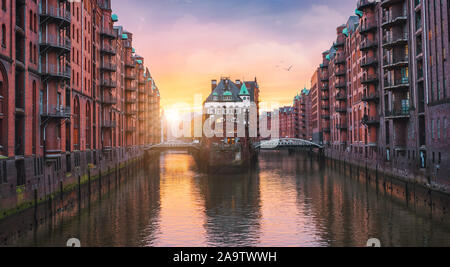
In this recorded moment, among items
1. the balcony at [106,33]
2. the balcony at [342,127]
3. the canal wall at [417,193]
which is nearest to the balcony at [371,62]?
the canal wall at [417,193]

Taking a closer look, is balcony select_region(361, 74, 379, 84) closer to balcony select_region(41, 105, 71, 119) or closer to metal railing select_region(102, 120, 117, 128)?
metal railing select_region(102, 120, 117, 128)

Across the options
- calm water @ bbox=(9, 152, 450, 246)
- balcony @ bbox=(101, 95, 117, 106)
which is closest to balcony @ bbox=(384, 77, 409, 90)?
calm water @ bbox=(9, 152, 450, 246)

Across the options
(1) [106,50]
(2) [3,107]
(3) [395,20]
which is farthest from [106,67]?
(3) [395,20]

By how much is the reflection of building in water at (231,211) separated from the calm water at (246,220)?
63 millimetres

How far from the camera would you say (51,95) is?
136 ft

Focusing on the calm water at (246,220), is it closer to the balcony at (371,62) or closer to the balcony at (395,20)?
the balcony at (395,20)

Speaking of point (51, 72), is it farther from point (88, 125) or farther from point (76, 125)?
point (88, 125)

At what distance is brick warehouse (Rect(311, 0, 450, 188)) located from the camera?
40719 millimetres

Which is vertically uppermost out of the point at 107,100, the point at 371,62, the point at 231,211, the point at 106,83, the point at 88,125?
the point at 371,62

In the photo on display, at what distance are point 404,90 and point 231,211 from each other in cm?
2936

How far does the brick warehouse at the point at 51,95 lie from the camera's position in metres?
32.0

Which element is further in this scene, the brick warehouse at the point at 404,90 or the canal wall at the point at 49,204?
the brick warehouse at the point at 404,90

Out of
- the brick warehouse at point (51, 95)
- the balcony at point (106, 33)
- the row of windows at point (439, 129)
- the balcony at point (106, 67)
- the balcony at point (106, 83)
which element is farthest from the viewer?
the balcony at point (106, 67)
